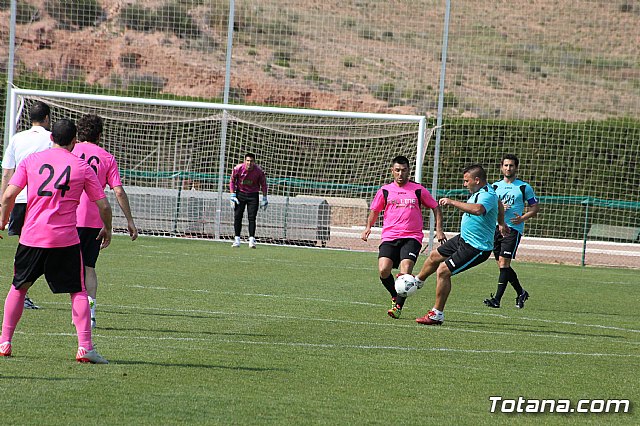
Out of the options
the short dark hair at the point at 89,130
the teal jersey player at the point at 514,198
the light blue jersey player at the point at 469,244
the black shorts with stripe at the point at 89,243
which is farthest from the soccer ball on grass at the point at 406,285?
the short dark hair at the point at 89,130

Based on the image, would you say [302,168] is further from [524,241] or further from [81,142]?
[81,142]

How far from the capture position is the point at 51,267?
7512 mm

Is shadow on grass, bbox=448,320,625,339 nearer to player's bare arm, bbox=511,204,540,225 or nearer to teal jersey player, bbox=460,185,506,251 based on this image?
teal jersey player, bbox=460,185,506,251

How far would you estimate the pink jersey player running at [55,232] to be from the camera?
7.45 m

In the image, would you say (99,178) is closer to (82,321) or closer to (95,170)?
(95,170)

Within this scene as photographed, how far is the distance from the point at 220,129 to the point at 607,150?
12.6 m

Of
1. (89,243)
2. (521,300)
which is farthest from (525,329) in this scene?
(89,243)

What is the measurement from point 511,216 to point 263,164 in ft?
43.1

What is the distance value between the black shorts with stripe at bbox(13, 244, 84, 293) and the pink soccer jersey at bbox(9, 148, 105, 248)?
67 millimetres

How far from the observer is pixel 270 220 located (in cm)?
Answer: 2564

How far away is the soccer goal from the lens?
24328 mm

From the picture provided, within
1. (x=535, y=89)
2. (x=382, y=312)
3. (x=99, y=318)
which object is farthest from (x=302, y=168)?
(x=535, y=89)

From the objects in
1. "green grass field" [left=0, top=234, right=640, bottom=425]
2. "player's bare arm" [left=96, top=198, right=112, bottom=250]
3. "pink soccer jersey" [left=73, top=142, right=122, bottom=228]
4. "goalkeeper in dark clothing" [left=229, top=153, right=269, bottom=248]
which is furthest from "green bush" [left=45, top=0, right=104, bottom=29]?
"player's bare arm" [left=96, top=198, right=112, bottom=250]

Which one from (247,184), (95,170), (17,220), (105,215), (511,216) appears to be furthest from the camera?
(247,184)
